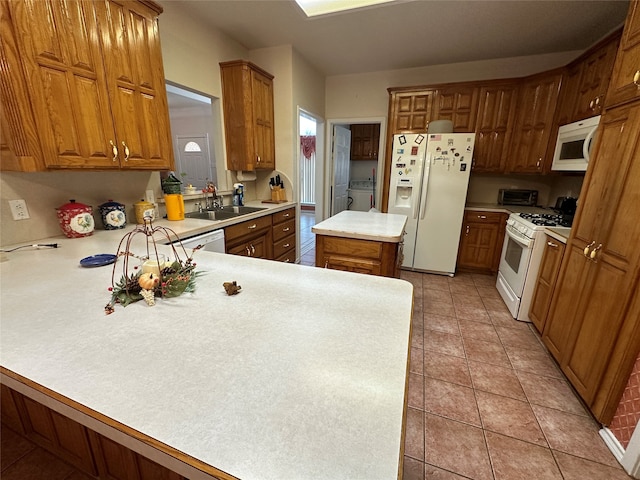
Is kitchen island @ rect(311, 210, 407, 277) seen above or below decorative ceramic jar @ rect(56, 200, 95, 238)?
below

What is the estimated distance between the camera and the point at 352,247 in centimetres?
194

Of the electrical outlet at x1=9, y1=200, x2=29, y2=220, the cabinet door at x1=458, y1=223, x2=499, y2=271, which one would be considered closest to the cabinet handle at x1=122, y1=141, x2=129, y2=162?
the electrical outlet at x1=9, y1=200, x2=29, y2=220

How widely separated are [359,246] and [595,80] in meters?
2.68

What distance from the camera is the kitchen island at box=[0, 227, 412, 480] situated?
1.44 feet

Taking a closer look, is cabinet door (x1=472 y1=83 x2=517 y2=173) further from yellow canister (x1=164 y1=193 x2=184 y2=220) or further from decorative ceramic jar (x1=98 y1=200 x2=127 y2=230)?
decorative ceramic jar (x1=98 y1=200 x2=127 y2=230)

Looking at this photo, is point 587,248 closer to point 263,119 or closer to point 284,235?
point 284,235

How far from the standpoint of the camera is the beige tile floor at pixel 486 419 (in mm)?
1267

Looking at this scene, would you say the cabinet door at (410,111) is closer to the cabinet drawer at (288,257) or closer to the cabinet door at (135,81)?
the cabinet drawer at (288,257)

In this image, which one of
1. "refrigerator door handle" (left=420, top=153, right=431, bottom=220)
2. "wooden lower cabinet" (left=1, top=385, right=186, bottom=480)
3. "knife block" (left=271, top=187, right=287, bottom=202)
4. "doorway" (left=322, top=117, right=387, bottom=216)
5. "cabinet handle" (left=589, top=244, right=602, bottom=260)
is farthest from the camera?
"doorway" (left=322, top=117, right=387, bottom=216)

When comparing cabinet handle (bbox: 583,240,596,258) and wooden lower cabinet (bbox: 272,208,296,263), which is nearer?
cabinet handle (bbox: 583,240,596,258)

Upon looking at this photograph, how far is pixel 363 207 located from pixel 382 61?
292 cm

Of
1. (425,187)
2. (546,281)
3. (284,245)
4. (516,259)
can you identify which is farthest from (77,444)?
(425,187)

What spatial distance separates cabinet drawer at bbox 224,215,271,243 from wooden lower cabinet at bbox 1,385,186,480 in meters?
1.45

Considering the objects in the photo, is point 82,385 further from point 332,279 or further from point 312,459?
point 332,279
